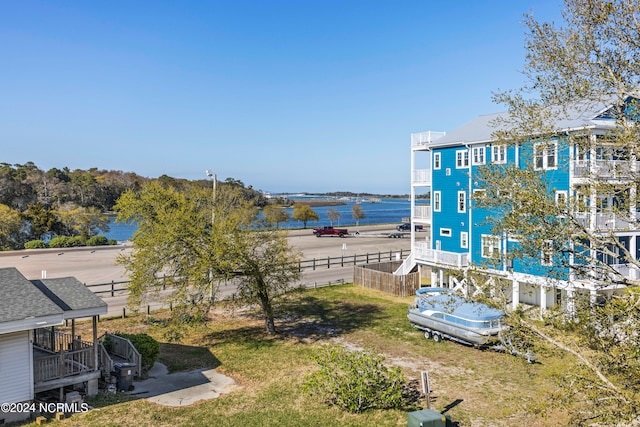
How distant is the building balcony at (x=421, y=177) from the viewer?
3160 cm

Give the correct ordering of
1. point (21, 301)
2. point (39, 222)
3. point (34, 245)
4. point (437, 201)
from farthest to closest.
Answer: point (39, 222), point (34, 245), point (437, 201), point (21, 301)

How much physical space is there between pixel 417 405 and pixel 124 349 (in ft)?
34.2

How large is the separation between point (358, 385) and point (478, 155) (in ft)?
57.0

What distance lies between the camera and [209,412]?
14469 millimetres

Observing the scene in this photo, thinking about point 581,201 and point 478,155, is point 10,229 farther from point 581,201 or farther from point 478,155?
point 581,201

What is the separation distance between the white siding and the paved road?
454 inches

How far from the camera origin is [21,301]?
14.4 meters

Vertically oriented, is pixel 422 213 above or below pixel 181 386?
above

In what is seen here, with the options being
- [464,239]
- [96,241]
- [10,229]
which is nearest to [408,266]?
[464,239]

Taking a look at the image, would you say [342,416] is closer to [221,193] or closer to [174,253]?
[174,253]

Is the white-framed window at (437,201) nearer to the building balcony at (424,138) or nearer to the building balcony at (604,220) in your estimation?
the building balcony at (424,138)

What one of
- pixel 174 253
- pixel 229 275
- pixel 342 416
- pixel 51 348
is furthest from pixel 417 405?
pixel 51 348

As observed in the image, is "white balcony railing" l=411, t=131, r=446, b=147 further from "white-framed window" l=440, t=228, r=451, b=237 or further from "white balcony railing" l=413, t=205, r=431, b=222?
"white-framed window" l=440, t=228, r=451, b=237

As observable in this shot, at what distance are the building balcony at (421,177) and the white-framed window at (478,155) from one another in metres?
4.08
